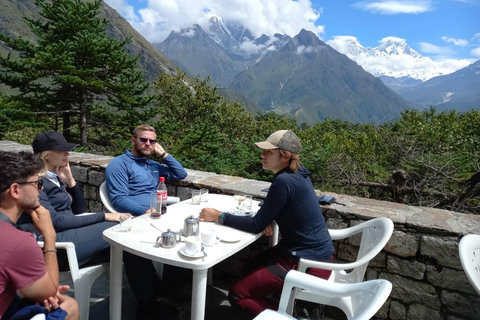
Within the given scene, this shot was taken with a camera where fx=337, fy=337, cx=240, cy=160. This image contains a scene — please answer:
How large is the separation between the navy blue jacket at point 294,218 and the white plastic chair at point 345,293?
402 mm

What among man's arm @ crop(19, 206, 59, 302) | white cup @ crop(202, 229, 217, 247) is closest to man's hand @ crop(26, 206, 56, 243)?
man's arm @ crop(19, 206, 59, 302)

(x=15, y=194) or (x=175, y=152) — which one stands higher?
(x=15, y=194)

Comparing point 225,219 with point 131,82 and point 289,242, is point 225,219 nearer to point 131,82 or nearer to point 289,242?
point 289,242

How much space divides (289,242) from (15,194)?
164 cm

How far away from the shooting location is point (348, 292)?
166 cm

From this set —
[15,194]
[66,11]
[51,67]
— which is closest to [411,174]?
[15,194]

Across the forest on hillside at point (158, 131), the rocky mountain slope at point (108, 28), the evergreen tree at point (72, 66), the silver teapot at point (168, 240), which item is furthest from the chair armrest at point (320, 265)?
the rocky mountain slope at point (108, 28)

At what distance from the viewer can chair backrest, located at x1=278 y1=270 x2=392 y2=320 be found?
1.42 meters

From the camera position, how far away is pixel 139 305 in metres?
2.55

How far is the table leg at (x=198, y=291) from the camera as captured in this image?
1.89 meters

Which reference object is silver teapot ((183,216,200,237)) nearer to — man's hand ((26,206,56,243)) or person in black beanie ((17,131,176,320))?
person in black beanie ((17,131,176,320))

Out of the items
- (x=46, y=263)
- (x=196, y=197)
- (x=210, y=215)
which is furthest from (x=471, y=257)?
(x=46, y=263)

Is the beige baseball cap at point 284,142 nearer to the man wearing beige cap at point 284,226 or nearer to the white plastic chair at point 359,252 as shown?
the man wearing beige cap at point 284,226

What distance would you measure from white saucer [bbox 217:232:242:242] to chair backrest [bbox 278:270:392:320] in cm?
46
